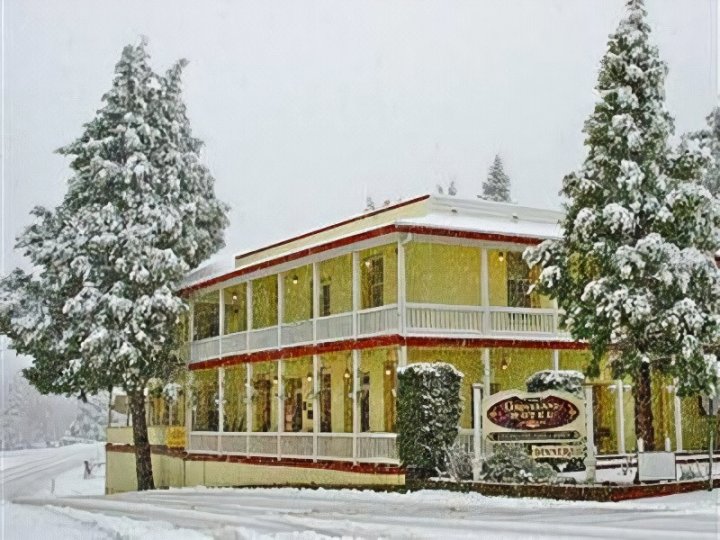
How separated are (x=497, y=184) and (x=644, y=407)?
48400 millimetres

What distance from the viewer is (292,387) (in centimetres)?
3023

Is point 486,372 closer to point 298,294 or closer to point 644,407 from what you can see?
point 644,407

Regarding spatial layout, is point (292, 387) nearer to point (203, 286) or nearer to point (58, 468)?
point (203, 286)

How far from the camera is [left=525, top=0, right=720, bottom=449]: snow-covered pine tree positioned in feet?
64.5

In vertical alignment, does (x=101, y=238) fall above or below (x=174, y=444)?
above

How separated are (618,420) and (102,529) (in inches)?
533

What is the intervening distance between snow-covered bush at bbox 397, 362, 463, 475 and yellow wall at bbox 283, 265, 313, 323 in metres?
8.55

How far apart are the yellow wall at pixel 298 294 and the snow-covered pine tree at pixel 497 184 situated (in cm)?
3709

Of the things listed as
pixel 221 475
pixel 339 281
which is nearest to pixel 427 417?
pixel 339 281

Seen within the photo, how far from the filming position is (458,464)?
20422 millimetres

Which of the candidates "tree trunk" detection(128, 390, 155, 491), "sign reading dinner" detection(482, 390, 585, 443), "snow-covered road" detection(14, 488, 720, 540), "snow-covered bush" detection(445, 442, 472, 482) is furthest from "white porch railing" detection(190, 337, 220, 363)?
"sign reading dinner" detection(482, 390, 585, 443)

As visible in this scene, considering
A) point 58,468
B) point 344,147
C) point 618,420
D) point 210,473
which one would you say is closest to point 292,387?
point 210,473

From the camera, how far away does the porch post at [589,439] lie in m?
18.6

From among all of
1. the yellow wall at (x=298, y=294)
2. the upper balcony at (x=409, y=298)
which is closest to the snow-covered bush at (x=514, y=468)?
the upper balcony at (x=409, y=298)
